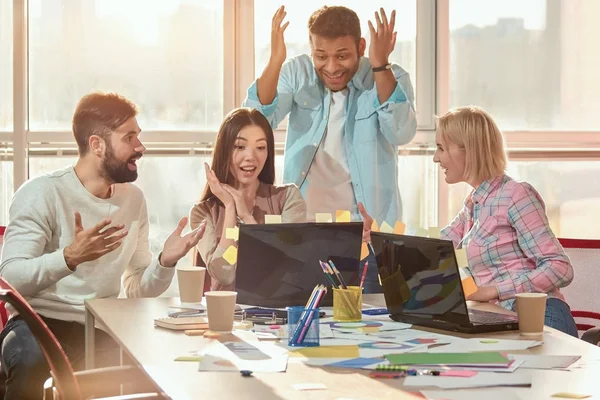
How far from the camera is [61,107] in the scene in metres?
4.04

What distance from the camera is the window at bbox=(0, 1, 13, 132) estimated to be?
13.2 feet

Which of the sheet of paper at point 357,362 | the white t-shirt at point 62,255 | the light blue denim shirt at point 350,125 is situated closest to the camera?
the sheet of paper at point 357,362

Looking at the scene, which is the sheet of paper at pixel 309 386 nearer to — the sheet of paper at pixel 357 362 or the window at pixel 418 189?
the sheet of paper at pixel 357 362

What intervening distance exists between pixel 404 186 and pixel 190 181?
979 millimetres

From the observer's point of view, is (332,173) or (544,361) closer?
(544,361)

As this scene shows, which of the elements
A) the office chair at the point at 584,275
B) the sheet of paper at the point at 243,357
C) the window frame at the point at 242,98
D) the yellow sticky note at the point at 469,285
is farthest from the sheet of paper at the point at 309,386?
the window frame at the point at 242,98

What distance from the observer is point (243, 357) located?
1777 millimetres

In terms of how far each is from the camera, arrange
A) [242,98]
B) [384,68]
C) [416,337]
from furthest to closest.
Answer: [242,98] < [384,68] < [416,337]

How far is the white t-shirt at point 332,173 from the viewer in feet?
11.7

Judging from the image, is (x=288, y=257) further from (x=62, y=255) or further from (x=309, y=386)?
(x=309, y=386)

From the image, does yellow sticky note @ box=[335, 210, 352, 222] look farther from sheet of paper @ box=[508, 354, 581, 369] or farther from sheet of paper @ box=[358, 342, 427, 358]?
sheet of paper @ box=[508, 354, 581, 369]

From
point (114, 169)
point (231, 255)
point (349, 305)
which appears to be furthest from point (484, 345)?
point (114, 169)

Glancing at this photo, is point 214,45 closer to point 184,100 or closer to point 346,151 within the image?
point 184,100

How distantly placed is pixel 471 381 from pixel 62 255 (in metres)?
1.42
